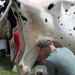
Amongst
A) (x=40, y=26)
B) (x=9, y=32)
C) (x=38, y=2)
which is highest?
(x=38, y=2)

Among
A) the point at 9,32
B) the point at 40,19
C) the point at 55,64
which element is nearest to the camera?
the point at 55,64

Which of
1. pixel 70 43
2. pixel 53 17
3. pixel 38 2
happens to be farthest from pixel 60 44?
pixel 38 2

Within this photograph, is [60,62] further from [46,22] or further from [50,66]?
[46,22]

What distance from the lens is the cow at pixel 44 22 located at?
291 cm

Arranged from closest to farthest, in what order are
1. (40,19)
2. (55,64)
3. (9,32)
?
(55,64) < (40,19) < (9,32)

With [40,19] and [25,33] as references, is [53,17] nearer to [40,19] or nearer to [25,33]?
[40,19]

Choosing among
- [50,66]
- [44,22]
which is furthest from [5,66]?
[50,66]

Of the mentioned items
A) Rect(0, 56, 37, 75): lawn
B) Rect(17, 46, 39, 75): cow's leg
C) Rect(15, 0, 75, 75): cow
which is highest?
Rect(15, 0, 75, 75): cow

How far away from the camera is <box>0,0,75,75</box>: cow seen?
9.53 ft

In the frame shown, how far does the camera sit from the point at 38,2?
9.61 ft

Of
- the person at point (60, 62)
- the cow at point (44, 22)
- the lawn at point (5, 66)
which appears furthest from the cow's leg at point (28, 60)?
the lawn at point (5, 66)

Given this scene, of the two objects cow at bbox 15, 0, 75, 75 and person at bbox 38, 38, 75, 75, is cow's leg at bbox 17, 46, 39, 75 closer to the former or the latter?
cow at bbox 15, 0, 75, 75

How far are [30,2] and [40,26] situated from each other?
0.25 metres

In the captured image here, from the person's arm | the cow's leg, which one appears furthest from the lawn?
Answer: the person's arm
